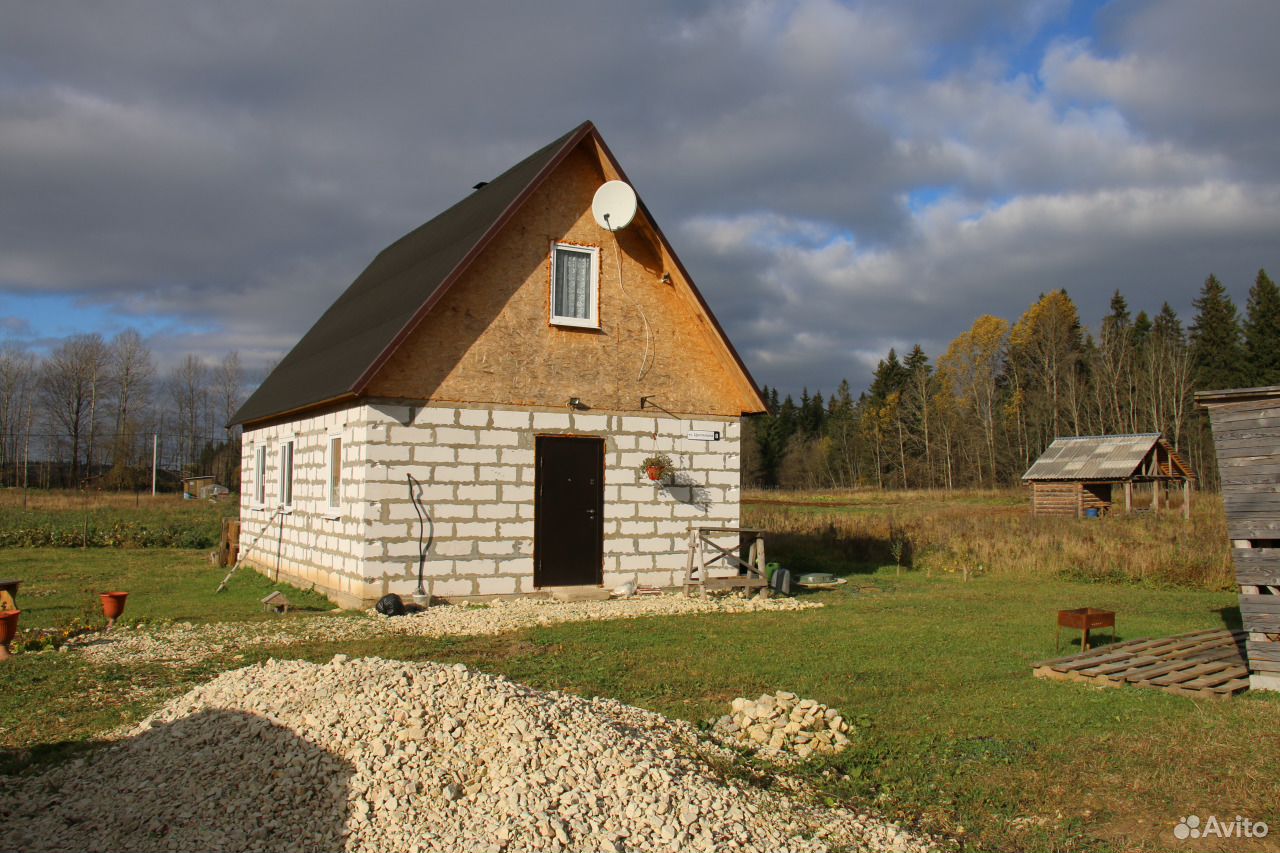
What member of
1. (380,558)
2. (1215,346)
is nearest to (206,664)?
(380,558)

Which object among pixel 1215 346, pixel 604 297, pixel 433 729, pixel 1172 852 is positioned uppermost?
pixel 1215 346

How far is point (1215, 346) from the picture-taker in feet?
218

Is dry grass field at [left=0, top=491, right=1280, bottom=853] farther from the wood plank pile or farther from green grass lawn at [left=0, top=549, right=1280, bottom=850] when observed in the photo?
the wood plank pile

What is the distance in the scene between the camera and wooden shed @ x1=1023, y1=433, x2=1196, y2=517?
37.1 meters

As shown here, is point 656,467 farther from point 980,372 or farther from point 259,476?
point 980,372

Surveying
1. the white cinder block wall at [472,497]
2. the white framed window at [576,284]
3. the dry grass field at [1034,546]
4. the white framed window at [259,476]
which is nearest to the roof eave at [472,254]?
the white cinder block wall at [472,497]

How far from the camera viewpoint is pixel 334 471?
49.0 feet

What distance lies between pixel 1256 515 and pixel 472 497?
996 cm

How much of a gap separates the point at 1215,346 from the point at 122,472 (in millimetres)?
72298

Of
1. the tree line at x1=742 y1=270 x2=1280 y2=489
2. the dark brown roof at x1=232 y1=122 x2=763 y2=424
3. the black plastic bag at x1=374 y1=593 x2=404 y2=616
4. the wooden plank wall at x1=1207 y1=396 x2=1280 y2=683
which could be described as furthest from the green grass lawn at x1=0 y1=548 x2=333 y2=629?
the tree line at x1=742 y1=270 x2=1280 y2=489

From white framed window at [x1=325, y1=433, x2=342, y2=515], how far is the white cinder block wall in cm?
13

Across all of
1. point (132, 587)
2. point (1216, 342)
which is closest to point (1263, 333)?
point (1216, 342)

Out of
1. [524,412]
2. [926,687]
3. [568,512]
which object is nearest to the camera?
[926,687]

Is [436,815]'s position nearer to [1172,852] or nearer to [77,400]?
[1172,852]
